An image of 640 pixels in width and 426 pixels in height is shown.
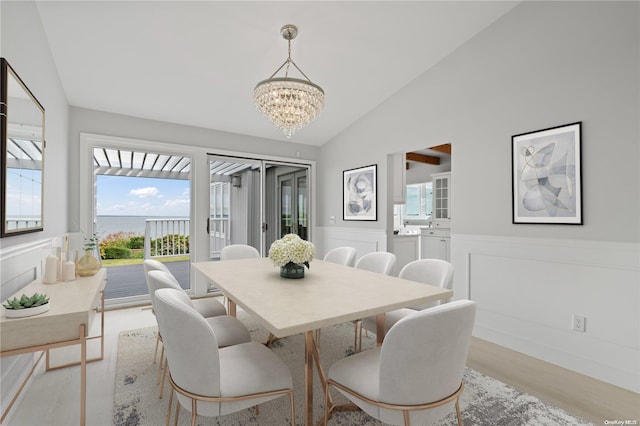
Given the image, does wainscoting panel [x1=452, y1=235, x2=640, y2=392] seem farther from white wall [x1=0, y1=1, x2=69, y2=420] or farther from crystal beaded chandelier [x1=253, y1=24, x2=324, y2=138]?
white wall [x1=0, y1=1, x2=69, y2=420]

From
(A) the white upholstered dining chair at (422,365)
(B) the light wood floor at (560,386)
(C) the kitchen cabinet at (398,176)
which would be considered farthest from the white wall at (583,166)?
Result: (A) the white upholstered dining chair at (422,365)

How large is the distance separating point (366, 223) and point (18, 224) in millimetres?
3771

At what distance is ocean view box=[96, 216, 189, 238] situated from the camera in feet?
12.8

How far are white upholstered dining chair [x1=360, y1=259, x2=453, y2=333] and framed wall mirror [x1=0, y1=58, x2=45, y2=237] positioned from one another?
231 cm

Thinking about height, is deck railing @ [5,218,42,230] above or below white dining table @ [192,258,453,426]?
above

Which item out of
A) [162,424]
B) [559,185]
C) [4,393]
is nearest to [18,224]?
[4,393]

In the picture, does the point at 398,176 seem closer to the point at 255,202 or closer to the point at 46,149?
the point at 255,202

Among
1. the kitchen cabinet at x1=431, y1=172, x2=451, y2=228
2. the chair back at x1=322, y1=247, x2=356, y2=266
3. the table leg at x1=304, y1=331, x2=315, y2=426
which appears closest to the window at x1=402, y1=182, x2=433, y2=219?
the kitchen cabinet at x1=431, y1=172, x2=451, y2=228

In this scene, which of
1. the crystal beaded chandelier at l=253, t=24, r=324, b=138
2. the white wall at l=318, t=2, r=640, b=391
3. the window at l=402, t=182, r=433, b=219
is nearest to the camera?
the white wall at l=318, t=2, r=640, b=391

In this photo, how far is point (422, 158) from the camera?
6.55 meters

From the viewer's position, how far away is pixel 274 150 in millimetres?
5074

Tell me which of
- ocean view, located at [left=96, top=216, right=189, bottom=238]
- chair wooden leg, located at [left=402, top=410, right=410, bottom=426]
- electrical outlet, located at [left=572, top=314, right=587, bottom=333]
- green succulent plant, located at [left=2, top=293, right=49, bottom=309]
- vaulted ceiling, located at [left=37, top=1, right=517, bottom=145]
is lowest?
electrical outlet, located at [left=572, top=314, right=587, bottom=333]

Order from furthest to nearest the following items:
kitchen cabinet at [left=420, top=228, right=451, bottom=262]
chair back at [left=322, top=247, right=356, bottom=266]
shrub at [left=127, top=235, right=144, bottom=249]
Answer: kitchen cabinet at [left=420, top=228, right=451, bottom=262] < shrub at [left=127, top=235, right=144, bottom=249] < chair back at [left=322, top=247, right=356, bottom=266]

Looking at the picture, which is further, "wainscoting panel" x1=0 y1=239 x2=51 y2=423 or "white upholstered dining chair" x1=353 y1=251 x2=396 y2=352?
"white upholstered dining chair" x1=353 y1=251 x2=396 y2=352
